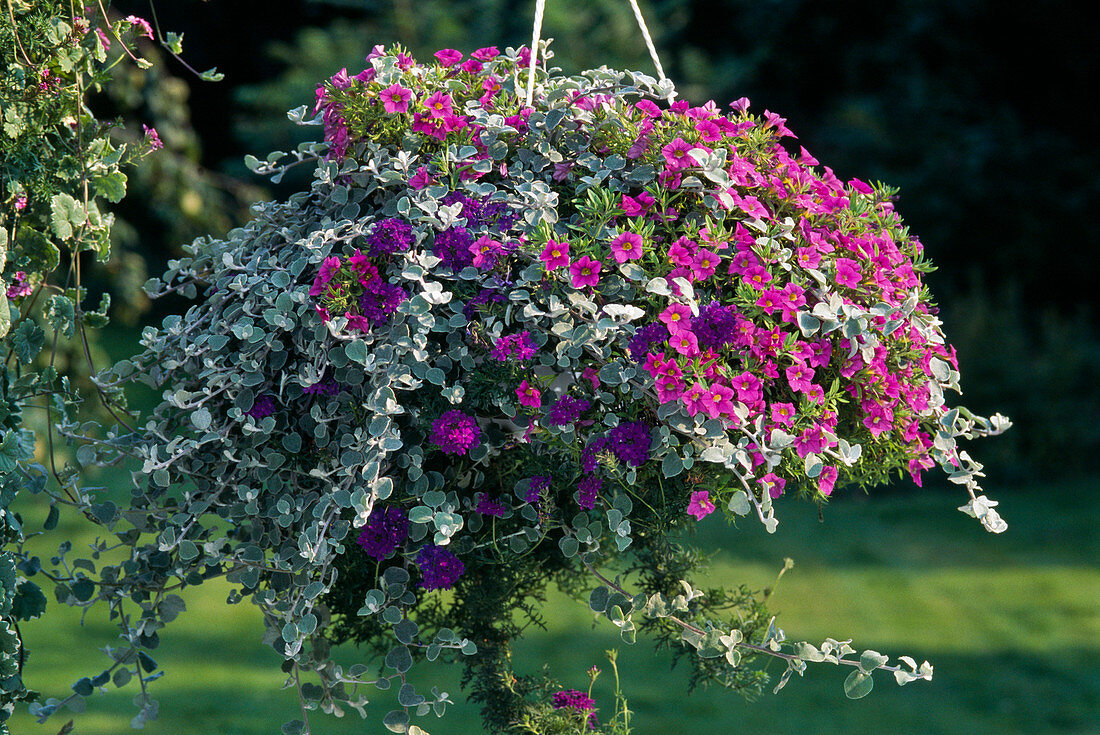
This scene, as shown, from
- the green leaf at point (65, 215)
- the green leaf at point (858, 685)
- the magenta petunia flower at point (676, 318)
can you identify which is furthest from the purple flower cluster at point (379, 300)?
the green leaf at point (858, 685)

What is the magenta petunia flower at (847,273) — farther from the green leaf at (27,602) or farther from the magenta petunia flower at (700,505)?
the green leaf at (27,602)

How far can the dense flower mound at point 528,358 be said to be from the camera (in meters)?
1.45

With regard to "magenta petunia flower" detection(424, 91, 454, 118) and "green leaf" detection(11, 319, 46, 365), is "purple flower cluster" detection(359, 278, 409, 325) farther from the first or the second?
"green leaf" detection(11, 319, 46, 365)

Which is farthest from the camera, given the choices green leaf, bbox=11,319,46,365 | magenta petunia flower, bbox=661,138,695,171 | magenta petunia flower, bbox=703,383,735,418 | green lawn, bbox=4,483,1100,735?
green lawn, bbox=4,483,1100,735

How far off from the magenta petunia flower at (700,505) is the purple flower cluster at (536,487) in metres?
0.20

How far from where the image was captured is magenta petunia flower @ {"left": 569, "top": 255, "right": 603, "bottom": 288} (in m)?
1.44

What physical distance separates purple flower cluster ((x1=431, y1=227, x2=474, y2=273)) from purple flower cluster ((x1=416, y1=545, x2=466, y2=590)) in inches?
15.8

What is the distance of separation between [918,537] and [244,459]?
16.8 feet

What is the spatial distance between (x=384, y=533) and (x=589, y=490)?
30cm

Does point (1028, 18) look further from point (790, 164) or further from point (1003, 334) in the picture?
point (790, 164)

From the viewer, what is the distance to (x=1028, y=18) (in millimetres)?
7387

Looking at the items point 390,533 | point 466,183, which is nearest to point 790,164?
point 466,183

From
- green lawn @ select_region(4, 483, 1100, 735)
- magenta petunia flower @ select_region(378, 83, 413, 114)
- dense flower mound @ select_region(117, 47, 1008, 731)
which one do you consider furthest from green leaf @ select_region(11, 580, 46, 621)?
green lawn @ select_region(4, 483, 1100, 735)

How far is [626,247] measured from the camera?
1454mm
